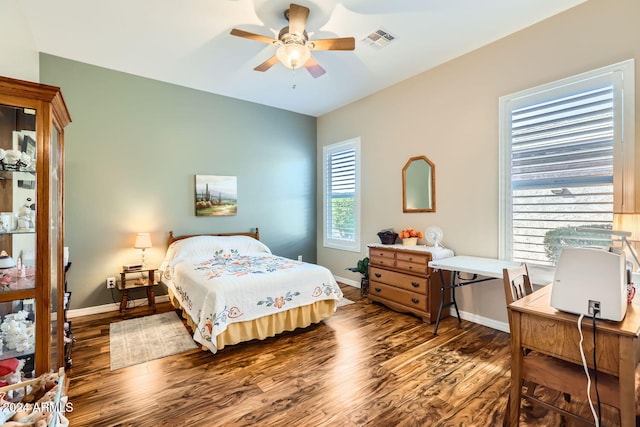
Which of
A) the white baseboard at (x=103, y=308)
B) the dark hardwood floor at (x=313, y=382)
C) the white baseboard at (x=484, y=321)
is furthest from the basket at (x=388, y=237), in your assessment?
the white baseboard at (x=103, y=308)

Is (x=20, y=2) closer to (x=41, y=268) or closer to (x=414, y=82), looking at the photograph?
(x=41, y=268)

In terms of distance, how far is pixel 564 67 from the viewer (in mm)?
2672

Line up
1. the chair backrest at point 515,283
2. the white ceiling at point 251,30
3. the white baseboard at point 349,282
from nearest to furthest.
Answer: the chair backrest at point 515,283 → the white ceiling at point 251,30 → the white baseboard at point 349,282

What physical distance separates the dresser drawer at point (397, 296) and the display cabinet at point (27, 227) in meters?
3.23

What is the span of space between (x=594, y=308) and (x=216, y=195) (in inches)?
173

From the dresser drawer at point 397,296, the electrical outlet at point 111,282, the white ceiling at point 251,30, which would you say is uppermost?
the white ceiling at point 251,30

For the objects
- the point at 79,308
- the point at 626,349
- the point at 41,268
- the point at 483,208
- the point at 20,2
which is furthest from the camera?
the point at 79,308

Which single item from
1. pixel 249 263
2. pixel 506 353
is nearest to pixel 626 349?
pixel 506 353

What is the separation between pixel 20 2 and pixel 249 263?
3192mm

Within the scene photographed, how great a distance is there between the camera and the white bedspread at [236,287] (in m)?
2.60

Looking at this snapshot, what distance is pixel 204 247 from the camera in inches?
160

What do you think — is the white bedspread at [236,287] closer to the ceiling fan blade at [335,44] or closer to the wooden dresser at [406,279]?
the wooden dresser at [406,279]

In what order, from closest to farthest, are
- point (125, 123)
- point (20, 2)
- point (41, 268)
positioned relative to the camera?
1. point (41, 268)
2. point (20, 2)
3. point (125, 123)

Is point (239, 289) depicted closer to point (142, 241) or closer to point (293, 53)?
point (142, 241)
